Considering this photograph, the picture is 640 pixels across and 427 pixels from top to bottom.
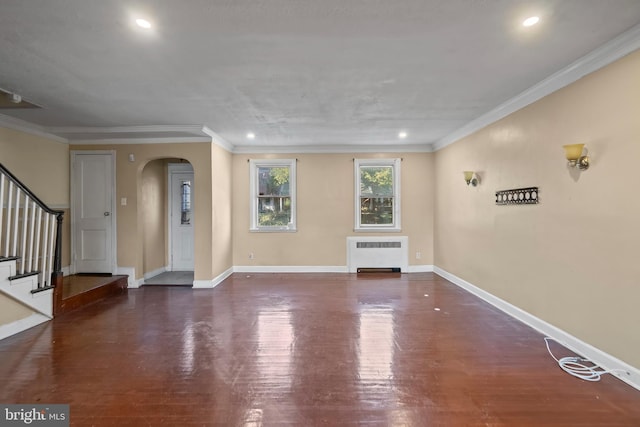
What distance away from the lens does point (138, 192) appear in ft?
16.4

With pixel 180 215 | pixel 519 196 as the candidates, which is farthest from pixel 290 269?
pixel 519 196

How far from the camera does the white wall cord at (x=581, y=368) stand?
7.61 ft

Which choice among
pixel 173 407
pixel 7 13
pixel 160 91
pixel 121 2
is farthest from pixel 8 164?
pixel 173 407

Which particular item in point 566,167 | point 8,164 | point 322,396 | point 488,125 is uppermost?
point 488,125

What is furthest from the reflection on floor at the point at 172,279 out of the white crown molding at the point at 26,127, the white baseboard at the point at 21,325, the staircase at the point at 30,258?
the white crown molding at the point at 26,127

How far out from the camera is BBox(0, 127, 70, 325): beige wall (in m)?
4.14

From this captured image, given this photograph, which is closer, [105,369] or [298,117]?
[105,369]

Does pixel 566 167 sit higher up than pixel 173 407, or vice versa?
pixel 566 167

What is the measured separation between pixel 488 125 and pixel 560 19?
86.6 inches

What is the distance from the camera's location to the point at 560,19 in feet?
6.57

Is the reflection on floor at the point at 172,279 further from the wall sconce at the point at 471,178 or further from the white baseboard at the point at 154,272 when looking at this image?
the wall sconce at the point at 471,178

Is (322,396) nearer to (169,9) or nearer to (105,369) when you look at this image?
(105,369)

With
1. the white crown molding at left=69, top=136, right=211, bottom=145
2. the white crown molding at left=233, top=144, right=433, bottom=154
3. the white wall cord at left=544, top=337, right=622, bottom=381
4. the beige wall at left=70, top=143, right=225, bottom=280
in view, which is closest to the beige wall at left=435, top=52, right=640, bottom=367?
the white wall cord at left=544, top=337, right=622, bottom=381

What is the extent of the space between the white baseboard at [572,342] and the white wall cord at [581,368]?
0.04 metres
